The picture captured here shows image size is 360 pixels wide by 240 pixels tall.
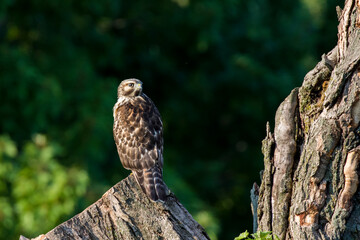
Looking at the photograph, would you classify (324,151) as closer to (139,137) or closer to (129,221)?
(129,221)

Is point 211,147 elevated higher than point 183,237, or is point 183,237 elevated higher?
point 211,147

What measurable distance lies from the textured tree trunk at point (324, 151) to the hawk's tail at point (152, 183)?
777 millimetres

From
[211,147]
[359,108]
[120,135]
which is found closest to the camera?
[359,108]

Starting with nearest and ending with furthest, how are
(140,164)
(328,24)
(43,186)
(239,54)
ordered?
(140,164)
(43,186)
(239,54)
(328,24)

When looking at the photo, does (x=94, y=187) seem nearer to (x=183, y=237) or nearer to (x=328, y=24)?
(x=183, y=237)

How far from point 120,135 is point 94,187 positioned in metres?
4.95

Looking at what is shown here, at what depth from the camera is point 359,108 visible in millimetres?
4113

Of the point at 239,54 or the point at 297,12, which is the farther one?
the point at 297,12

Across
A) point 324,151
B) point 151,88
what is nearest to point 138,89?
point 324,151

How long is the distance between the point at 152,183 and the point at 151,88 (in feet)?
38.3

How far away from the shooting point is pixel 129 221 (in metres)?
4.36

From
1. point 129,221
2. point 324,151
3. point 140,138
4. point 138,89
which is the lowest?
point 324,151

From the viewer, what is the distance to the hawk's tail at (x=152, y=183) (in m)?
4.46

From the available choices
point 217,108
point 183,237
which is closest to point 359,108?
point 183,237
